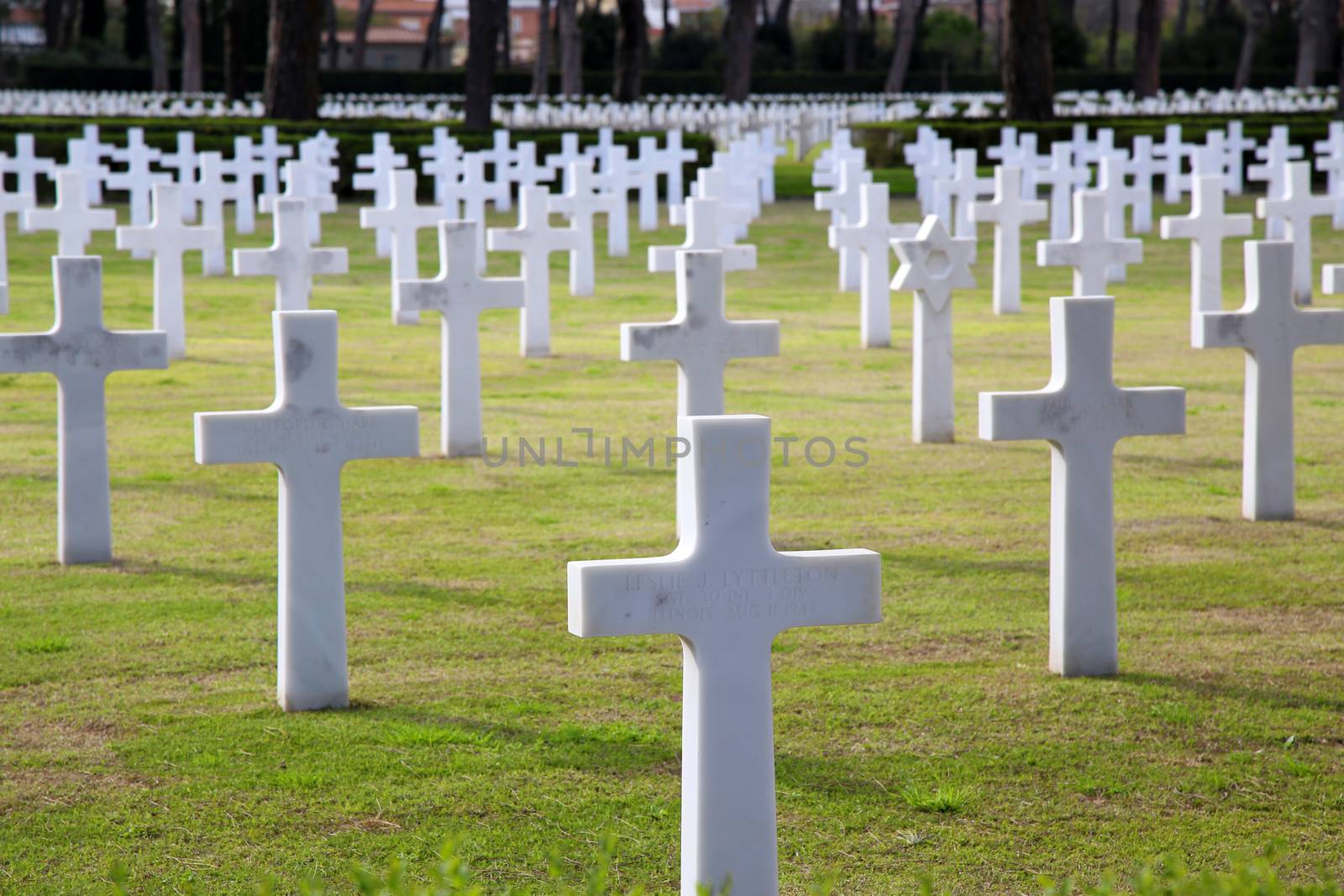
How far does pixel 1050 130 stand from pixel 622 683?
66.1 ft

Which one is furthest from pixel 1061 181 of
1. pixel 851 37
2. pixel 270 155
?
pixel 851 37

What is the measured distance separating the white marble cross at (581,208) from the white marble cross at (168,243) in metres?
3.11

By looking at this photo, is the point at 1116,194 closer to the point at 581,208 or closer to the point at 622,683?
the point at 581,208

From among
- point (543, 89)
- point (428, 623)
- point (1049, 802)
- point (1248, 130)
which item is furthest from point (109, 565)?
point (543, 89)

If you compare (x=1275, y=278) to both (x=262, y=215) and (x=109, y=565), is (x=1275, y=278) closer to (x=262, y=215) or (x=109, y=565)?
(x=109, y=565)

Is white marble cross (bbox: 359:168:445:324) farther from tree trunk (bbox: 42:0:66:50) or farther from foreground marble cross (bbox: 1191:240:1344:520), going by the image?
tree trunk (bbox: 42:0:66:50)

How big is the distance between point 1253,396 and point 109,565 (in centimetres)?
393

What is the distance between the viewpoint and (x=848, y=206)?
1398cm

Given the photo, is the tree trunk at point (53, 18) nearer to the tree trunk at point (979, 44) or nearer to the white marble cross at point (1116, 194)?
the tree trunk at point (979, 44)

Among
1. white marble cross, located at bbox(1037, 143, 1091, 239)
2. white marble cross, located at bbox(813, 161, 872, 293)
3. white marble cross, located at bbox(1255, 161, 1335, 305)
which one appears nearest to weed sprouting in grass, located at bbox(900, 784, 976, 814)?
white marble cross, located at bbox(1255, 161, 1335, 305)

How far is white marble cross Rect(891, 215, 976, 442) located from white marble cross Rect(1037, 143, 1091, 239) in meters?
8.97

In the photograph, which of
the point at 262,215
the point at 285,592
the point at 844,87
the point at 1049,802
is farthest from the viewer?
the point at 844,87

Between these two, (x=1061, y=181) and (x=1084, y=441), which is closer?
(x=1084, y=441)

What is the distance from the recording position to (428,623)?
206 inches
